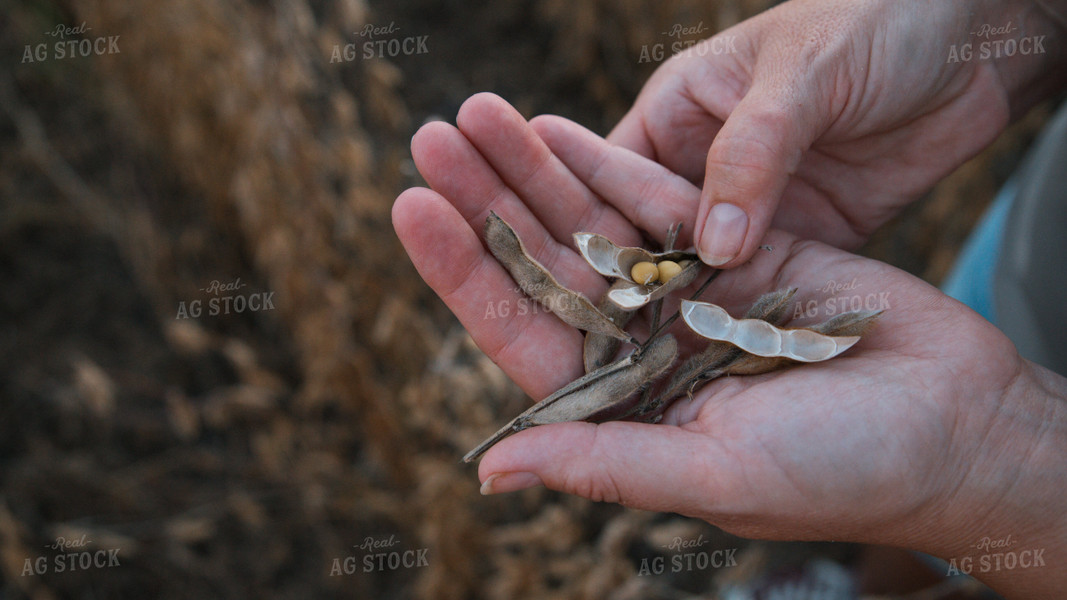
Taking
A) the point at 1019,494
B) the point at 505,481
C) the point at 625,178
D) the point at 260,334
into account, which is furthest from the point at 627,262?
the point at 260,334

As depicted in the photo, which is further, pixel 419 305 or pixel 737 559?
pixel 419 305

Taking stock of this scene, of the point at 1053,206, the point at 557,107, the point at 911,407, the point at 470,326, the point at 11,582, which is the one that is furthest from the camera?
the point at 557,107

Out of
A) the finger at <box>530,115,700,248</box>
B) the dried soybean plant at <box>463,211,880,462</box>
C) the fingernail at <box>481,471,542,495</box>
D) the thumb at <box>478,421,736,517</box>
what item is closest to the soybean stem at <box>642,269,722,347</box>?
the dried soybean plant at <box>463,211,880,462</box>

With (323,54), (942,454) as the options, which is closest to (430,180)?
(323,54)

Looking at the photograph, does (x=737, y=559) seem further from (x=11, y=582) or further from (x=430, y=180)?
(x=11, y=582)

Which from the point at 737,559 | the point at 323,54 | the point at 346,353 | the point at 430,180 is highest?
the point at 323,54

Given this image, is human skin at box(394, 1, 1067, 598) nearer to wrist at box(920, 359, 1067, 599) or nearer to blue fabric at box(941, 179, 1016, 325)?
wrist at box(920, 359, 1067, 599)

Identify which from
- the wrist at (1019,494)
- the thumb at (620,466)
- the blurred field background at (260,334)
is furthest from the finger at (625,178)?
the wrist at (1019,494)
